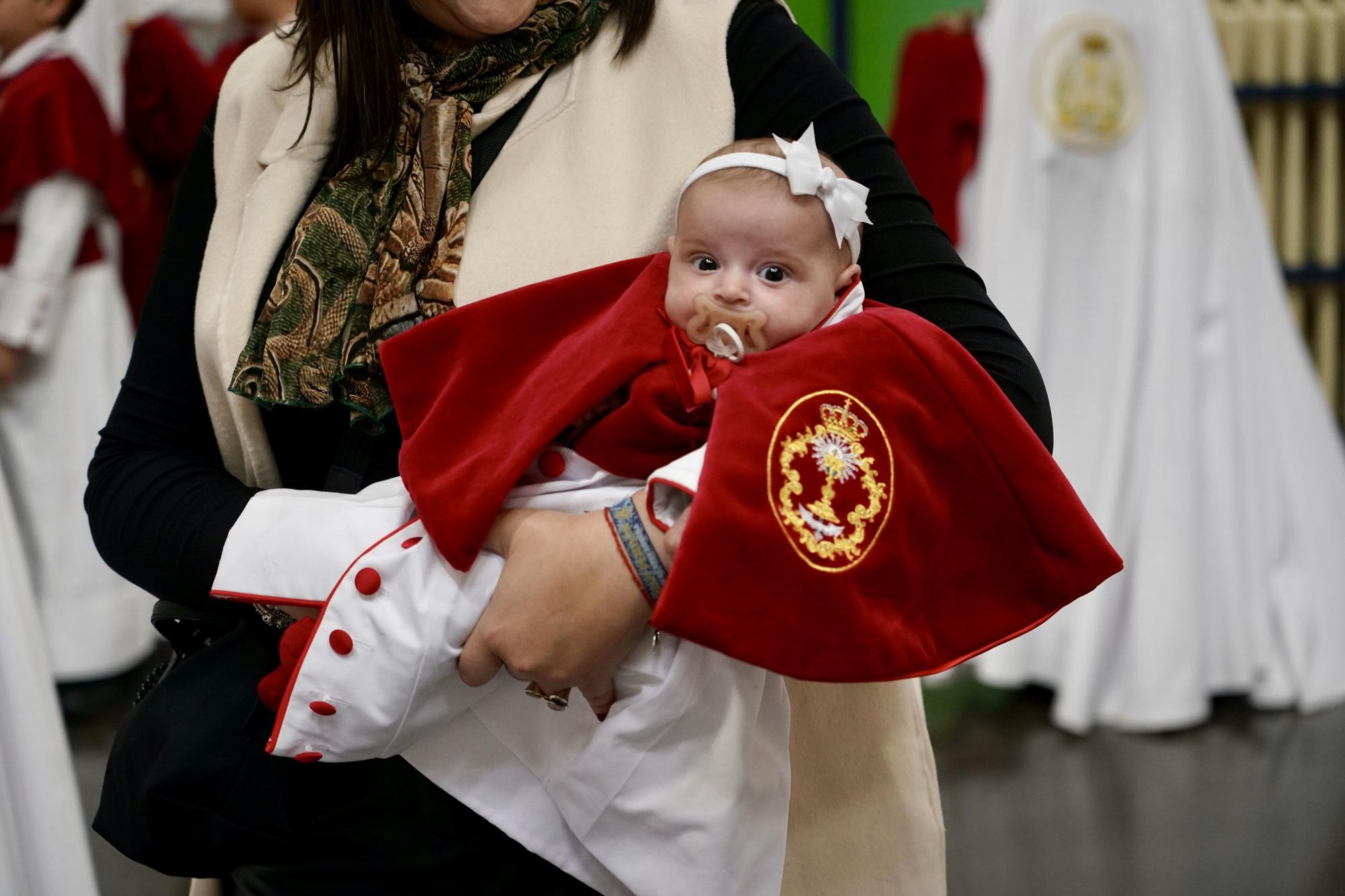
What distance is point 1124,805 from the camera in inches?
106

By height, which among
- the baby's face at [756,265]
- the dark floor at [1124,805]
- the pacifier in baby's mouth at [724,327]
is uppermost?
the baby's face at [756,265]

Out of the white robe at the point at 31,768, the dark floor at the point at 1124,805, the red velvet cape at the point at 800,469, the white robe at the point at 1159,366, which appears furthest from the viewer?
the white robe at the point at 1159,366

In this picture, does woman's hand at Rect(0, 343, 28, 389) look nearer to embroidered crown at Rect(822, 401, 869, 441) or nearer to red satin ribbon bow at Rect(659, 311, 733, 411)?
red satin ribbon bow at Rect(659, 311, 733, 411)

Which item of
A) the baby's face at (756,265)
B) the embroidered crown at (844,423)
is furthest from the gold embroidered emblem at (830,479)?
the baby's face at (756,265)

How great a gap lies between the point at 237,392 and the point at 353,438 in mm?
100

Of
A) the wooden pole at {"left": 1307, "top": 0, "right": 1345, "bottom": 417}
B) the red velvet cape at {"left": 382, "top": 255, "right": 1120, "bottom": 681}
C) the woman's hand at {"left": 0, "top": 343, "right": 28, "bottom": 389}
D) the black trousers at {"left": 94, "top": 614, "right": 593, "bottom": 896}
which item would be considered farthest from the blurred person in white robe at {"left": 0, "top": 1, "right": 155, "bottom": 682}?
the wooden pole at {"left": 1307, "top": 0, "right": 1345, "bottom": 417}

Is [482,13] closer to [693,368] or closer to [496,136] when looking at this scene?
[496,136]

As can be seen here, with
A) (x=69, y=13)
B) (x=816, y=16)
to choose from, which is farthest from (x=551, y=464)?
(x=816, y=16)

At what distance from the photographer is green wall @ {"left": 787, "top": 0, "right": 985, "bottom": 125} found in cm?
470

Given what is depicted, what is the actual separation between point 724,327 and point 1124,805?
2.11m

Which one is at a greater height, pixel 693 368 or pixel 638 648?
pixel 693 368

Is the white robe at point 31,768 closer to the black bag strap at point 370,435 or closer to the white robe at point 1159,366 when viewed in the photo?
the black bag strap at point 370,435

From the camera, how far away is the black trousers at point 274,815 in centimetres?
105

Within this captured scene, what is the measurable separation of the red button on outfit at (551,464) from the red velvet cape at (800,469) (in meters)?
0.02
